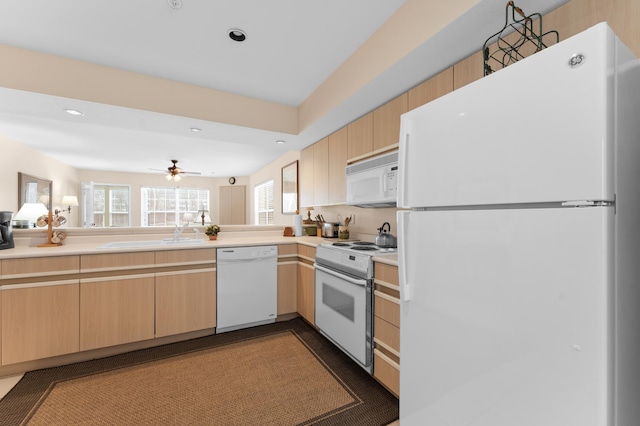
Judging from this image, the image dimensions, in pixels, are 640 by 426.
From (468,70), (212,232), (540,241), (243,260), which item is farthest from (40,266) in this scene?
(468,70)

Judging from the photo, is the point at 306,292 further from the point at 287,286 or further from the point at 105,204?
the point at 105,204

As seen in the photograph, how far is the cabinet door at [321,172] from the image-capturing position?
3.28 m

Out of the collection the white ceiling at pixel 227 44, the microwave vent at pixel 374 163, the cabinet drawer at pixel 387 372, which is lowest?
the cabinet drawer at pixel 387 372

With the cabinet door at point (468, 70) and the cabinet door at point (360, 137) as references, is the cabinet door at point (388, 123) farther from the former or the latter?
the cabinet door at point (468, 70)

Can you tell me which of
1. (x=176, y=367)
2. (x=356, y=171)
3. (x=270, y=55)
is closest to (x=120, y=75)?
(x=270, y=55)

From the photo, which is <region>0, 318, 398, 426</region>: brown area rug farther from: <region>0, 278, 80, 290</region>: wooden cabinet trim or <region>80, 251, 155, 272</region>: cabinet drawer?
<region>80, 251, 155, 272</region>: cabinet drawer

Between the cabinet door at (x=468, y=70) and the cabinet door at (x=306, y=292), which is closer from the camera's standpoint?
the cabinet door at (x=468, y=70)

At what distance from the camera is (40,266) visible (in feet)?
6.78

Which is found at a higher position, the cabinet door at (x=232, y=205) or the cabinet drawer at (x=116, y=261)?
the cabinet door at (x=232, y=205)

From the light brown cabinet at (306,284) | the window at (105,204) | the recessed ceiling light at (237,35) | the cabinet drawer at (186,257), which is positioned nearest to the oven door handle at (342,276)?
the light brown cabinet at (306,284)

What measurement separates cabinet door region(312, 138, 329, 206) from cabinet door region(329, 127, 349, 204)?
10cm

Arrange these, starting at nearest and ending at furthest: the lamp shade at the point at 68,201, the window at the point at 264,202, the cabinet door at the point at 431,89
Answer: the cabinet door at the point at 431,89, the lamp shade at the point at 68,201, the window at the point at 264,202

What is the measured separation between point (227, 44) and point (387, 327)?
2333 millimetres

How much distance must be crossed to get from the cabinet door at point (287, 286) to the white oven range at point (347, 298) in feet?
1.83
